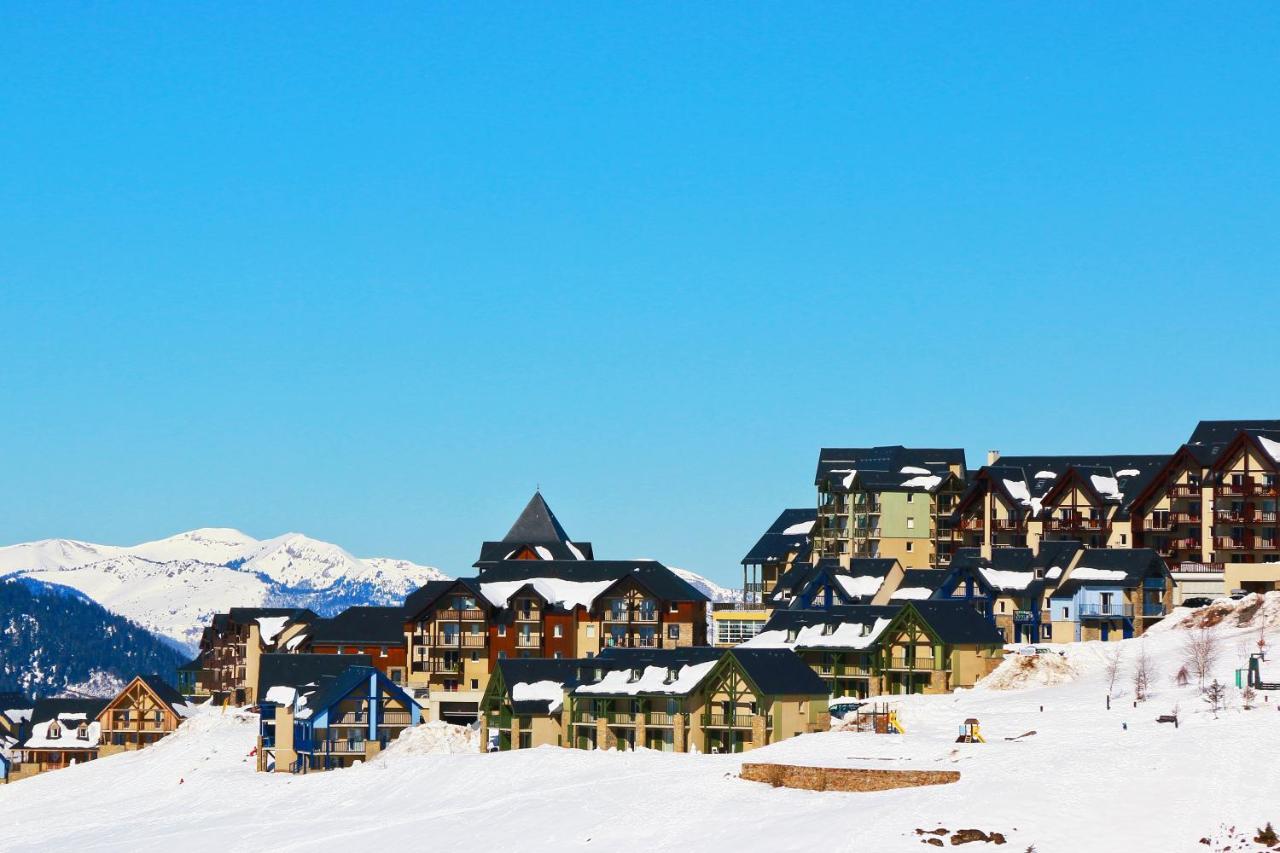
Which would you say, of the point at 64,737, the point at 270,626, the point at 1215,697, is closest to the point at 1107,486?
the point at 1215,697

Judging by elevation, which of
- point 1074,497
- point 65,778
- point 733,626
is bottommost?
point 65,778

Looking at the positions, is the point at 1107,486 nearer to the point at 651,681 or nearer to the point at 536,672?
the point at 651,681

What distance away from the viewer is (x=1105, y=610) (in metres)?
119

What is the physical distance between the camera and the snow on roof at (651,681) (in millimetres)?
103312

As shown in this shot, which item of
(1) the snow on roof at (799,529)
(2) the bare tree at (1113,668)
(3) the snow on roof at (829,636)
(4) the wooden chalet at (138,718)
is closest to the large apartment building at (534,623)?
(3) the snow on roof at (829,636)

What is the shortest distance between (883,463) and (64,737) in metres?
63.7

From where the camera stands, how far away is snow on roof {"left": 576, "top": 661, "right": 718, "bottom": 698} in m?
103

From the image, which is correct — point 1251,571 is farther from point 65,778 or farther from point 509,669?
point 65,778

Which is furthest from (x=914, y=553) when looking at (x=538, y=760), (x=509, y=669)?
(x=538, y=760)

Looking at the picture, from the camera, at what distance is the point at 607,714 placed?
347 ft

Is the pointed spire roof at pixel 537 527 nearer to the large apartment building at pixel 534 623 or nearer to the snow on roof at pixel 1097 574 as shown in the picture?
the large apartment building at pixel 534 623

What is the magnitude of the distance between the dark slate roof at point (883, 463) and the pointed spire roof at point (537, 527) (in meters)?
20.8

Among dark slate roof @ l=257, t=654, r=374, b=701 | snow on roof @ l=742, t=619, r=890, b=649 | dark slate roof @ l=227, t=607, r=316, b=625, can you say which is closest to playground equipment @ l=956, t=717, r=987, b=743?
snow on roof @ l=742, t=619, r=890, b=649

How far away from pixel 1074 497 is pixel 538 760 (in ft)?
169
